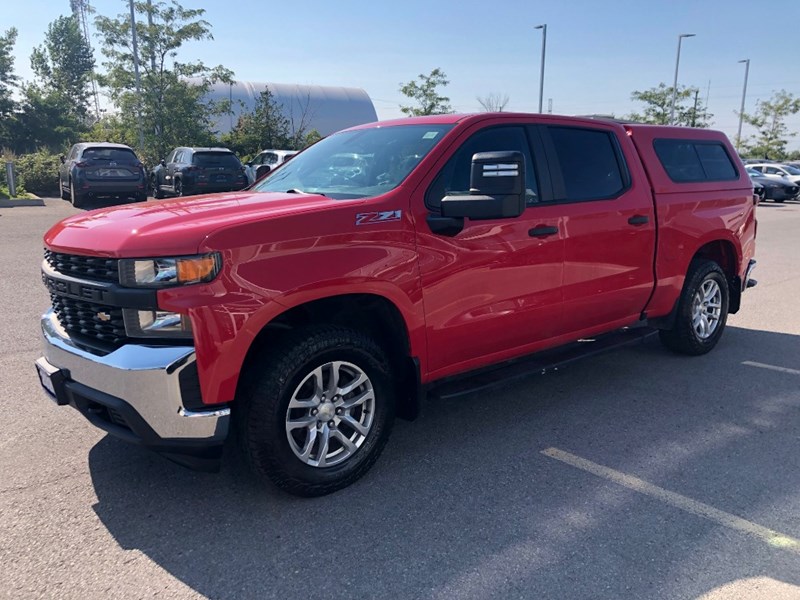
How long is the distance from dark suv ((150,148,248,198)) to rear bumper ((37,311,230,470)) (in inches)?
617

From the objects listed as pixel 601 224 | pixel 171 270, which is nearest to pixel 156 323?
pixel 171 270

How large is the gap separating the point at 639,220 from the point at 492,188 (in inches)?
75.9

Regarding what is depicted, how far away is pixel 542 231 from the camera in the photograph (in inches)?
161

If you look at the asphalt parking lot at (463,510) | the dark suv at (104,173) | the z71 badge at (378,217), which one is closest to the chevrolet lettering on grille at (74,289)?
the asphalt parking lot at (463,510)

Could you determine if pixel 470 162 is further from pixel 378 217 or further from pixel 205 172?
pixel 205 172

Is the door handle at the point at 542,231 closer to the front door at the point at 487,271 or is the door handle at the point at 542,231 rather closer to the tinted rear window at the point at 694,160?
the front door at the point at 487,271

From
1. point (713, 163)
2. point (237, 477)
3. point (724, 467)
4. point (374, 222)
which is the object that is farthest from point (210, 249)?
point (713, 163)

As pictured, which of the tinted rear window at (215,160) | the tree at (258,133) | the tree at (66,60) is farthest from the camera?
the tree at (66,60)

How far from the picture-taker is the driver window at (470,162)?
364 cm

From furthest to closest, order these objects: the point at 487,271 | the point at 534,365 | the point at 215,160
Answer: the point at 215,160 < the point at 534,365 < the point at 487,271

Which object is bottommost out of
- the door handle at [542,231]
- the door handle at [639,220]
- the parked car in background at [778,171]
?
the door handle at [542,231]

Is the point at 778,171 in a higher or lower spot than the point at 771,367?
higher

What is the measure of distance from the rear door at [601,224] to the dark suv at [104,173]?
52.8ft

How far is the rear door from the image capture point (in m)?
4.35
